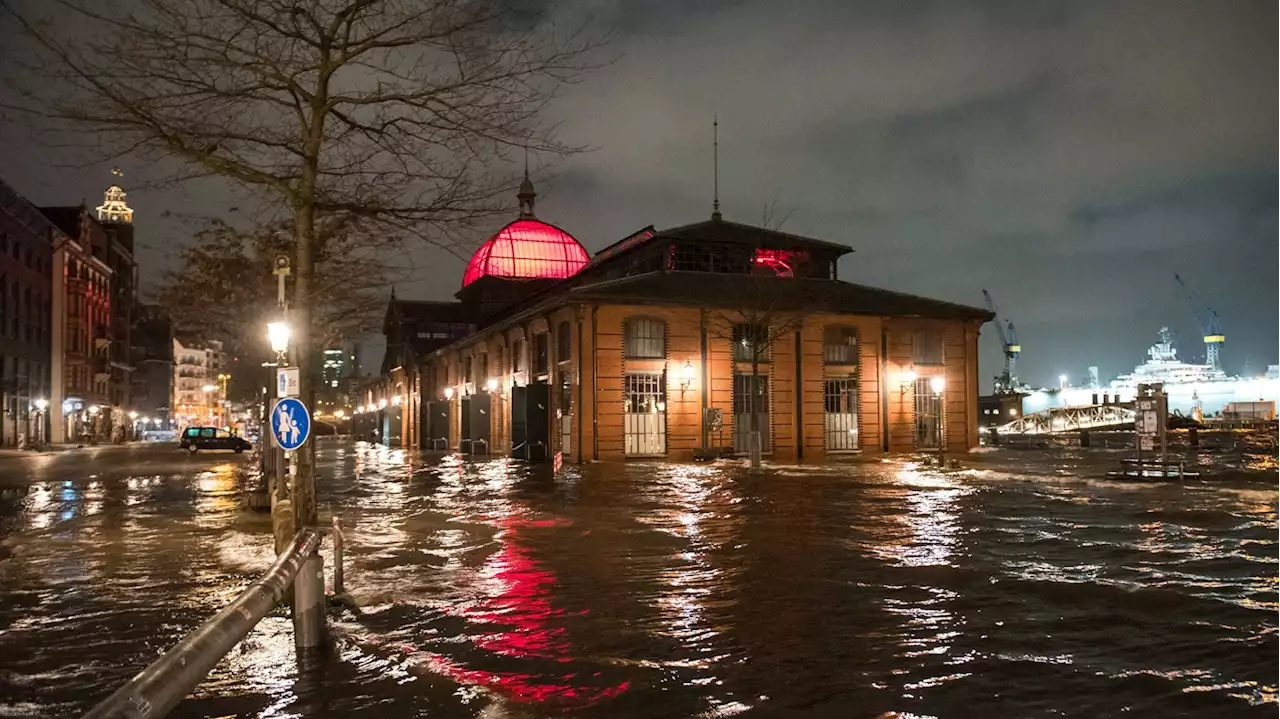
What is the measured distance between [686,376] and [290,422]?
28468 mm

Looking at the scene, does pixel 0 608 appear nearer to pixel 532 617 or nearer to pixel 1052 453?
pixel 532 617

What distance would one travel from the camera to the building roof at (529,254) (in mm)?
65500

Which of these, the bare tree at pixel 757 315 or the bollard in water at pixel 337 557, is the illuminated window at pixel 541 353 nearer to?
the bare tree at pixel 757 315

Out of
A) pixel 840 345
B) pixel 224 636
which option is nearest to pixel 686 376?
pixel 840 345

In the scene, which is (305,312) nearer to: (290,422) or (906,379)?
(290,422)

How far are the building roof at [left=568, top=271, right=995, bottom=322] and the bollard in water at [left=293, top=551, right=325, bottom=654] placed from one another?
94.5 ft

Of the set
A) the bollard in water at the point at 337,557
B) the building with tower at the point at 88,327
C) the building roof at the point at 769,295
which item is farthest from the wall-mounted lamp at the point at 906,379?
the building with tower at the point at 88,327

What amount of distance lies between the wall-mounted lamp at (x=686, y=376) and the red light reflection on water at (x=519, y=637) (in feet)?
86.6

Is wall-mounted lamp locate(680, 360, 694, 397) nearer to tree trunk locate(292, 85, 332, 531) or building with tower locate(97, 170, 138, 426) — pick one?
tree trunk locate(292, 85, 332, 531)

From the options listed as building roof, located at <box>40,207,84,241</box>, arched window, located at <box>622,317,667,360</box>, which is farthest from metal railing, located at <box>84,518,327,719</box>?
building roof, located at <box>40,207,84,241</box>

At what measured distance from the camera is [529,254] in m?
66.2

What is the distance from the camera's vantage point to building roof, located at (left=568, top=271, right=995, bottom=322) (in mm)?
38375

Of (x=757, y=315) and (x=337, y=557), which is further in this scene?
(x=757, y=315)

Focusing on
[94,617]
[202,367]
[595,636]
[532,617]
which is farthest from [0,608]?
[202,367]
